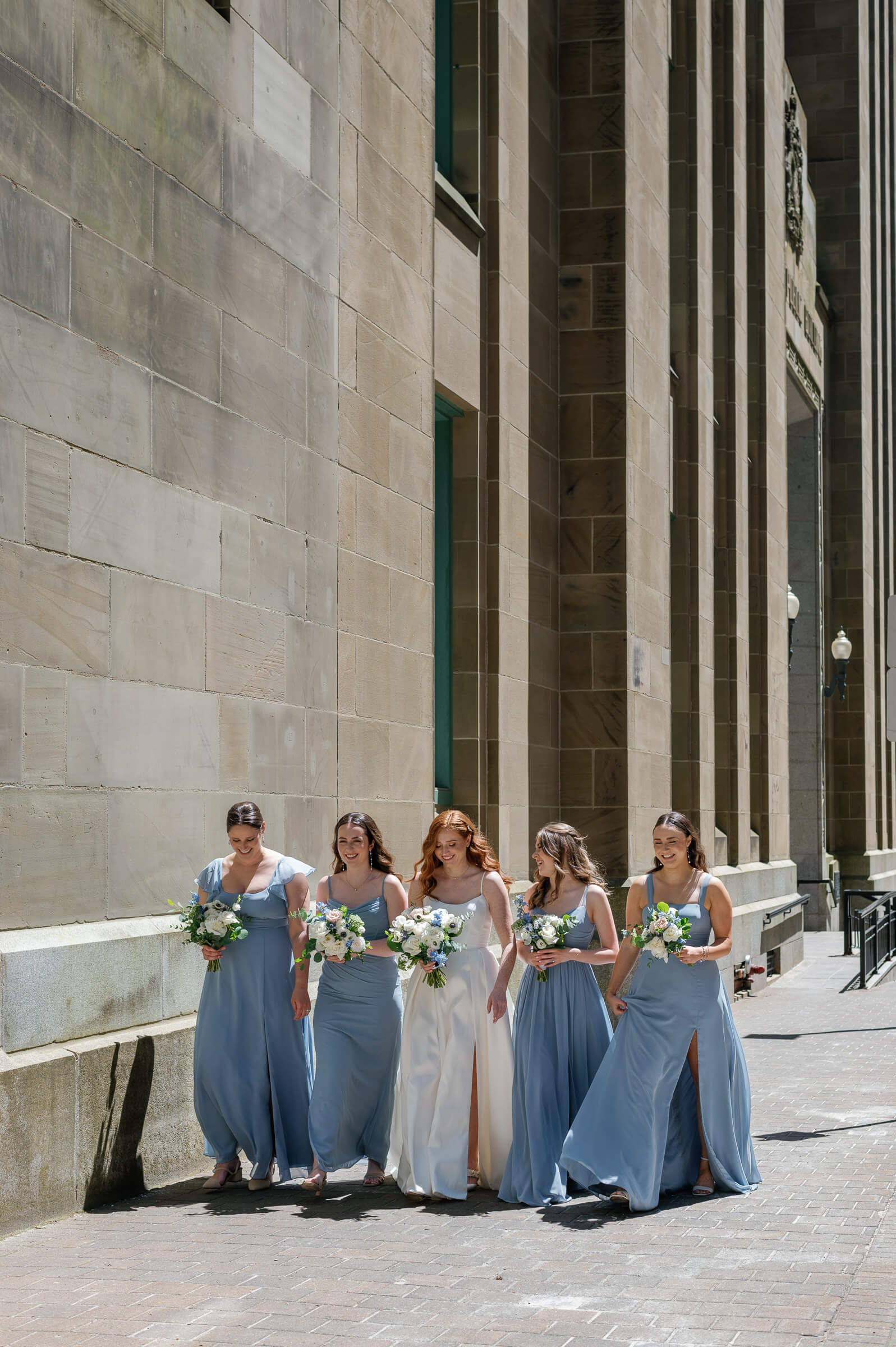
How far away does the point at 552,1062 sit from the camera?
942cm

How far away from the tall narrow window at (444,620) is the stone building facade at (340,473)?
44mm

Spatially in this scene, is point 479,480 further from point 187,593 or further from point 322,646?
point 187,593

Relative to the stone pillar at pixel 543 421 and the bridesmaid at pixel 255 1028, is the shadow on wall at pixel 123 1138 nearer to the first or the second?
the bridesmaid at pixel 255 1028

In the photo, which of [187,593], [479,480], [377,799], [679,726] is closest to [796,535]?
[679,726]

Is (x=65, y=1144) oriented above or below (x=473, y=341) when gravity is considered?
below

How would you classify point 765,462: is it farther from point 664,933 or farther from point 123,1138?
point 123,1138

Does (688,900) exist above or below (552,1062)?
above

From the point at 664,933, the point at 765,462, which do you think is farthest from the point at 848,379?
the point at 664,933

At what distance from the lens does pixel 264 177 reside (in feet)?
37.1

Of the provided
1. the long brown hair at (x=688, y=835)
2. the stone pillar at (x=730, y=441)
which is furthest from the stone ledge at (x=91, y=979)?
the stone pillar at (x=730, y=441)

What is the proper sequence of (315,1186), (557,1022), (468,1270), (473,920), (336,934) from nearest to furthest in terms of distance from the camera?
(468,1270), (315,1186), (336,934), (557,1022), (473,920)

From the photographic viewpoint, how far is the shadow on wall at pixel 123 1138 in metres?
8.77

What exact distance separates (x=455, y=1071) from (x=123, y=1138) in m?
1.84

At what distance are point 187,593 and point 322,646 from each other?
1.97m
